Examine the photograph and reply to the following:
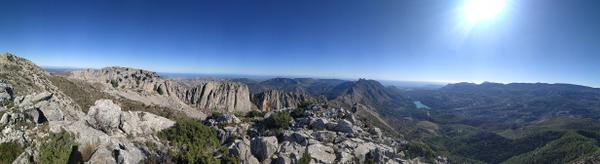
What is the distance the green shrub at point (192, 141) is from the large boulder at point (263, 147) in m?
10.3

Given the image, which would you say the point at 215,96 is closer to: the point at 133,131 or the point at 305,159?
the point at 133,131

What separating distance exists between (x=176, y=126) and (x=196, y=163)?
22.6 meters

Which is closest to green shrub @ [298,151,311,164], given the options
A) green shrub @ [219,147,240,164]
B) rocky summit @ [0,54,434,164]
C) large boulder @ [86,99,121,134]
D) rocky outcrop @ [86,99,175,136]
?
rocky summit @ [0,54,434,164]

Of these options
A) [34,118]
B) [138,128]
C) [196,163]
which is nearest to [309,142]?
[196,163]

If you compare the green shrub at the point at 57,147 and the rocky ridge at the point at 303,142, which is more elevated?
the green shrub at the point at 57,147

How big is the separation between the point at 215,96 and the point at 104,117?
Result: 110m

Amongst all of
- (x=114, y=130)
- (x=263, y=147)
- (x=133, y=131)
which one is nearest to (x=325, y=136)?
(x=263, y=147)

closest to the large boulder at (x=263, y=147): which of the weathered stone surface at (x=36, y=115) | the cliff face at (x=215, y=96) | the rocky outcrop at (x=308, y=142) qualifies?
the rocky outcrop at (x=308, y=142)

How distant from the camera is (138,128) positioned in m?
80.6

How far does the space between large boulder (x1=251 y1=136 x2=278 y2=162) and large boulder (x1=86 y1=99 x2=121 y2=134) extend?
32946mm

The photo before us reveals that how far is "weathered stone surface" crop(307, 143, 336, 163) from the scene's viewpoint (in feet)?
301

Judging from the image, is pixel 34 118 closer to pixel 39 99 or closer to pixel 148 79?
pixel 39 99

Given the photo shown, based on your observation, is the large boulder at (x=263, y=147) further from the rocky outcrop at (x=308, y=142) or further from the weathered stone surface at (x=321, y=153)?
the weathered stone surface at (x=321, y=153)

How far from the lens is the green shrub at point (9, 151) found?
4878 cm
